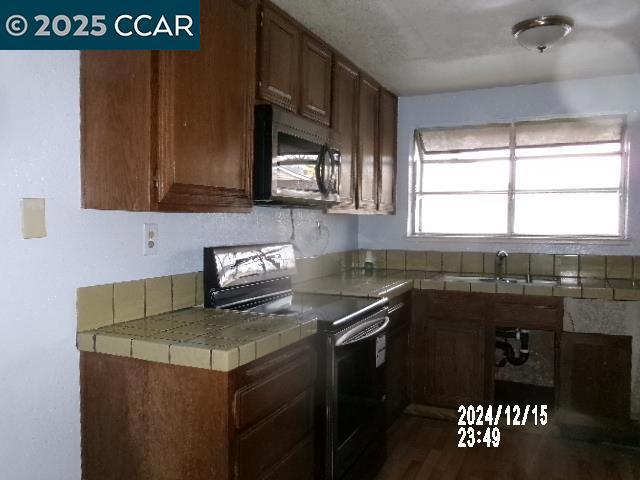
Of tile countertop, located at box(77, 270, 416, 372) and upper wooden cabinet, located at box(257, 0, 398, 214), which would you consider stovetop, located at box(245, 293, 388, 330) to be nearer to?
tile countertop, located at box(77, 270, 416, 372)

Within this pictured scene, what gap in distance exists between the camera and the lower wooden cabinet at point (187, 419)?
1.53 m

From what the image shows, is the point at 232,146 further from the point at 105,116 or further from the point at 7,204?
the point at 7,204

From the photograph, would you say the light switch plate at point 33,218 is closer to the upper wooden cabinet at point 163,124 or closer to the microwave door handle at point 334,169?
the upper wooden cabinet at point 163,124

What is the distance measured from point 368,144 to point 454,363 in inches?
59.2

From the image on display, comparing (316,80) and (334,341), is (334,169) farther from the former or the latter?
(334,341)

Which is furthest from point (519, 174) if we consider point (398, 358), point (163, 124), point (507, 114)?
point (163, 124)

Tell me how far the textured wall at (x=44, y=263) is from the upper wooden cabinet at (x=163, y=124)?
75mm

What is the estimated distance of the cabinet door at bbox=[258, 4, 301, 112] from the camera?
2178 mm

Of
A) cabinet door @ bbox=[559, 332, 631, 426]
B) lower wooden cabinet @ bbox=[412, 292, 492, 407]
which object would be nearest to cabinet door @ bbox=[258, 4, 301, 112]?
lower wooden cabinet @ bbox=[412, 292, 492, 407]

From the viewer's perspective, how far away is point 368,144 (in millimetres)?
3410

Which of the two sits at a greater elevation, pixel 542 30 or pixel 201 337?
pixel 542 30

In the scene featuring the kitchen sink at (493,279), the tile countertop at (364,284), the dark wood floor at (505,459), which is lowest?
the dark wood floor at (505,459)

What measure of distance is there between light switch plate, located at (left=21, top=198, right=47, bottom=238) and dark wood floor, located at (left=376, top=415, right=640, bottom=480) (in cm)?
194
